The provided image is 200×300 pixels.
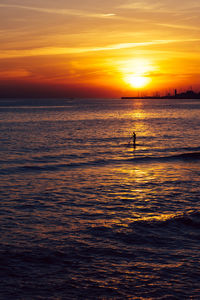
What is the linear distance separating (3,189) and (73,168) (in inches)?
429

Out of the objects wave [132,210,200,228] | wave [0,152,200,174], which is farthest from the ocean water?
wave [0,152,200,174]

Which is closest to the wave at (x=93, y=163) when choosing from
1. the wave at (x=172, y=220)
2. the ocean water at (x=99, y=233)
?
the ocean water at (x=99, y=233)

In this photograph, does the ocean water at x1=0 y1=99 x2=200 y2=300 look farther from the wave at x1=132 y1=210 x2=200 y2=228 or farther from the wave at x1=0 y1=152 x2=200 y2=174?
the wave at x1=0 y1=152 x2=200 y2=174

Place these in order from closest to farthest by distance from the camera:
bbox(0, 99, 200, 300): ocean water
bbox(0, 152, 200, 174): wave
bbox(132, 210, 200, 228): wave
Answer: bbox(0, 99, 200, 300): ocean water < bbox(132, 210, 200, 228): wave < bbox(0, 152, 200, 174): wave

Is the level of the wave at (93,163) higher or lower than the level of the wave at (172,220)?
higher

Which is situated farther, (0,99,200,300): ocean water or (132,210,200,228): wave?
(132,210,200,228): wave

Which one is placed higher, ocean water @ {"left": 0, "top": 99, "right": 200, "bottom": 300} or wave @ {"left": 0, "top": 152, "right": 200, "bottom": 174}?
wave @ {"left": 0, "top": 152, "right": 200, "bottom": 174}

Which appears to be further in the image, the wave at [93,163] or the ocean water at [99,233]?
the wave at [93,163]

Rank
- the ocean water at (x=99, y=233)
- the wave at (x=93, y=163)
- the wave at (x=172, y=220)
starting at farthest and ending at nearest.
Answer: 1. the wave at (x=93, y=163)
2. the wave at (x=172, y=220)
3. the ocean water at (x=99, y=233)

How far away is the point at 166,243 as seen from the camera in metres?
15.7

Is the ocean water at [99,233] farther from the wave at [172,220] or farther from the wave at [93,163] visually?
the wave at [93,163]

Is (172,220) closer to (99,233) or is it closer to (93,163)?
(99,233)

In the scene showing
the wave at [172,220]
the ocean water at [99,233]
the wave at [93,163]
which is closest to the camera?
the ocean water at [99,233]

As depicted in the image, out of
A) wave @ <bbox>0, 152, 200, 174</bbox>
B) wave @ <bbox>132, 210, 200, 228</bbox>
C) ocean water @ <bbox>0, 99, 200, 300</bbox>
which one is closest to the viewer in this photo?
ocean water @ <bbox>0, 99, 200, 300</bbox>
